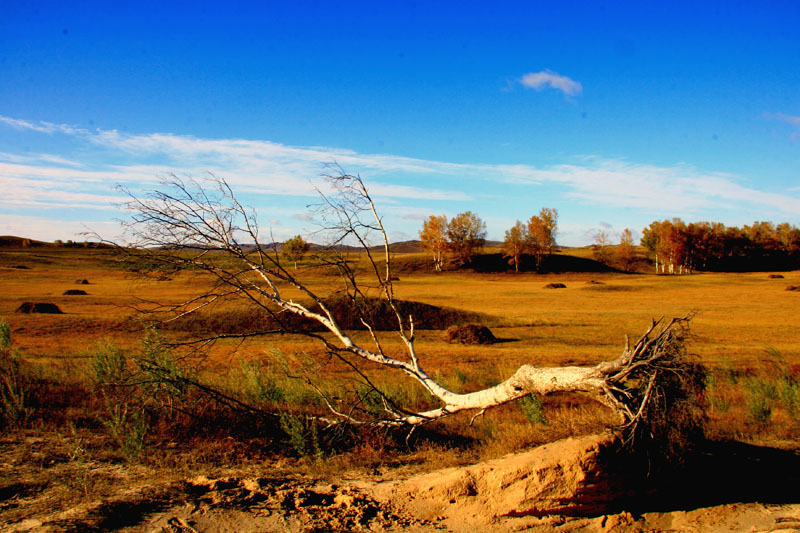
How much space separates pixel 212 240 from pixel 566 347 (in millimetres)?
16110

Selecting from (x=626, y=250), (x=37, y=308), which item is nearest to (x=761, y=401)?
(x=37, y=308)

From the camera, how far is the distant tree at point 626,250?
105 m

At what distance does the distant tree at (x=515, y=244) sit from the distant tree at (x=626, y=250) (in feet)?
71.9

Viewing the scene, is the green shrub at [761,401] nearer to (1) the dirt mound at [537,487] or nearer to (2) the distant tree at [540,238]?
(1) the dirt mound at [537,487]

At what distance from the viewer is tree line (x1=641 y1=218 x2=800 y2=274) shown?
91812 mm

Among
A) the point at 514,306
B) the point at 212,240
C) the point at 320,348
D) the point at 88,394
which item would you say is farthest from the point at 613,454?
the point at 514,306

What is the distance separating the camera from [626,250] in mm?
105125

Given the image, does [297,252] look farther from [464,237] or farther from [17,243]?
[17,243]

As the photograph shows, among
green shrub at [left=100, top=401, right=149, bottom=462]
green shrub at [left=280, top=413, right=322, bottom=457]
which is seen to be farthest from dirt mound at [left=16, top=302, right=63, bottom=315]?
green shrub at [left=280, top=413, right=322, bottom=457]

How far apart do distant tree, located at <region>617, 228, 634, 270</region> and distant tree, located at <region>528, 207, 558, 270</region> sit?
1422cm

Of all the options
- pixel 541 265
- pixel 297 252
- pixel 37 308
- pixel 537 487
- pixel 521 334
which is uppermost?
pixel 297 252

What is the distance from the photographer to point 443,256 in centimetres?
9438

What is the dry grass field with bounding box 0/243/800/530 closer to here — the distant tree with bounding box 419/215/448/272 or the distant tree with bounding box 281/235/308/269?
the distant tree with bounding box 281/235/308/269

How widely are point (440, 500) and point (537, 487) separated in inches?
39.9
